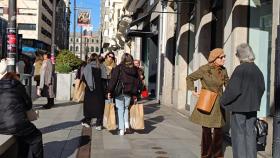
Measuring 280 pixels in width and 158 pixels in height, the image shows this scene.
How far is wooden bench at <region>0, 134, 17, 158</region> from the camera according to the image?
564 centimetres

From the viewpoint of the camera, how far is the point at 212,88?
809 centimetres

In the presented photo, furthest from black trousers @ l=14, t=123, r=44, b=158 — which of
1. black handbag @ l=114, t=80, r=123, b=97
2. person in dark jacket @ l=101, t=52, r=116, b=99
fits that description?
person in dark jacket @ l=101, t=52, r=116, b=99

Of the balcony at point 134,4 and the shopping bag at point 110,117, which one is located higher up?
the balcony at point 134,4

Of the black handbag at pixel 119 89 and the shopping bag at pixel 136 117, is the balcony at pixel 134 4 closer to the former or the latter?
the shopping bag at pixel 136 117

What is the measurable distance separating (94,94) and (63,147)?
290cm

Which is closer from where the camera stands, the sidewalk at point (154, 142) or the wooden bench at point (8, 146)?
the wooden bench at point (8, 146)

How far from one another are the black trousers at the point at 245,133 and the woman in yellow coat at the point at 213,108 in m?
0.85

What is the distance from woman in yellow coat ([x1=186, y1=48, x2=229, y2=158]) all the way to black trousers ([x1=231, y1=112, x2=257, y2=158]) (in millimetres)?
854

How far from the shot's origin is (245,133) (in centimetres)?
719

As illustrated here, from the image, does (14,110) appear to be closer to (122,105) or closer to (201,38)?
(122,105)

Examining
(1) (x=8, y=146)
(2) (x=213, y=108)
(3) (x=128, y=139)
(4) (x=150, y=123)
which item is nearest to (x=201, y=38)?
(4) (x=150, y=123)

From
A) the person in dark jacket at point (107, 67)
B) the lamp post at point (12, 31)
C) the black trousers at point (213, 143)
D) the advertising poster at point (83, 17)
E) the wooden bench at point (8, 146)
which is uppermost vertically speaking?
the advertising poster at point (83, 17)

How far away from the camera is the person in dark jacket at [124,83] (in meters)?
11.0

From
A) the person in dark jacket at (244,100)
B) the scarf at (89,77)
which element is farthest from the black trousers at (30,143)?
the scarf at (89,77)
